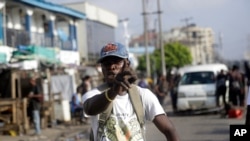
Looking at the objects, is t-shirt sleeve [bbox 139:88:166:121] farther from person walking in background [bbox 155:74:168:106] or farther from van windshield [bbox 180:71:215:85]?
person walking in background [bbox 155:74:168:106]

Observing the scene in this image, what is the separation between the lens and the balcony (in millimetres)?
24562

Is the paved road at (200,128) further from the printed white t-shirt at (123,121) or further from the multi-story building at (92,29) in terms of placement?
the multi-story building at (92,29)

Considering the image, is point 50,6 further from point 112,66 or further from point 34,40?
point 112,66

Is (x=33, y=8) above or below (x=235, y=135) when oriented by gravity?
above

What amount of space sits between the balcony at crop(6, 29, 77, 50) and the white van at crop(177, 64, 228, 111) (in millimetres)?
7637

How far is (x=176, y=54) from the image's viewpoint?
87188 millimetres

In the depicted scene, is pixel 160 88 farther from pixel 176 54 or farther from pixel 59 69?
pixel 176 54

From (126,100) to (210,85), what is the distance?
17550 mm

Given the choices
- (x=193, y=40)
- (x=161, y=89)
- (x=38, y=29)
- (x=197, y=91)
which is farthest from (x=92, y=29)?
(x=193, y=40)

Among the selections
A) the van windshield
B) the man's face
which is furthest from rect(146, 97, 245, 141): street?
the man's face

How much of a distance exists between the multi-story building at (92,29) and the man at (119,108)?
115ft

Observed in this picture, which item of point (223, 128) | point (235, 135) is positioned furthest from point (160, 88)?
point (235, 135)

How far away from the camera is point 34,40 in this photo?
27.8m

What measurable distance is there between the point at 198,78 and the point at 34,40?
9.46m
